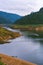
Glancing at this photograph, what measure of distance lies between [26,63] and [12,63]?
333cm

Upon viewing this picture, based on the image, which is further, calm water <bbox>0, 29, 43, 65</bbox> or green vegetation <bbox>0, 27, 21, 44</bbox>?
green vegetation <bbox>0, 27, 21, 44</bbox>

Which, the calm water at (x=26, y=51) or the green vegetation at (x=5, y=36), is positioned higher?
the green vegetation at (x=5, y=36)

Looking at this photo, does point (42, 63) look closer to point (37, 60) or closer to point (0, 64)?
point (37, 60)

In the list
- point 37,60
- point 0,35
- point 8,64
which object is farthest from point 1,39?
point 8,64

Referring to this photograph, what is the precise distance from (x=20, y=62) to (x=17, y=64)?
1711 millimetres

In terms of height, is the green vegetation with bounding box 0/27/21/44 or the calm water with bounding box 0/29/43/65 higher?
the green vegetation with bounding box 0/27/21/44

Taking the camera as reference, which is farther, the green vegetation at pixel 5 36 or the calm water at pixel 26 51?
the green vegetation at pixel 5 36

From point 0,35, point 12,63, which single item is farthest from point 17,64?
point 0,35

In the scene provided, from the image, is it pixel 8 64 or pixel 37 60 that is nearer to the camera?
pixel 8 64

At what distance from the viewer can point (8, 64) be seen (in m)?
41.7

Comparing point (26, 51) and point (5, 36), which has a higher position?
point (5, 36)

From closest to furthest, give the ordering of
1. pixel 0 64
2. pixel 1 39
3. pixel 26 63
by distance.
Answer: pixel 0 64 → pixel 26 63 → pixel 1 39

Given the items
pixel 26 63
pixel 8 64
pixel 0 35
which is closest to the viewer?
pixel 8 64

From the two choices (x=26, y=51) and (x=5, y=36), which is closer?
(x=26, y=51)
